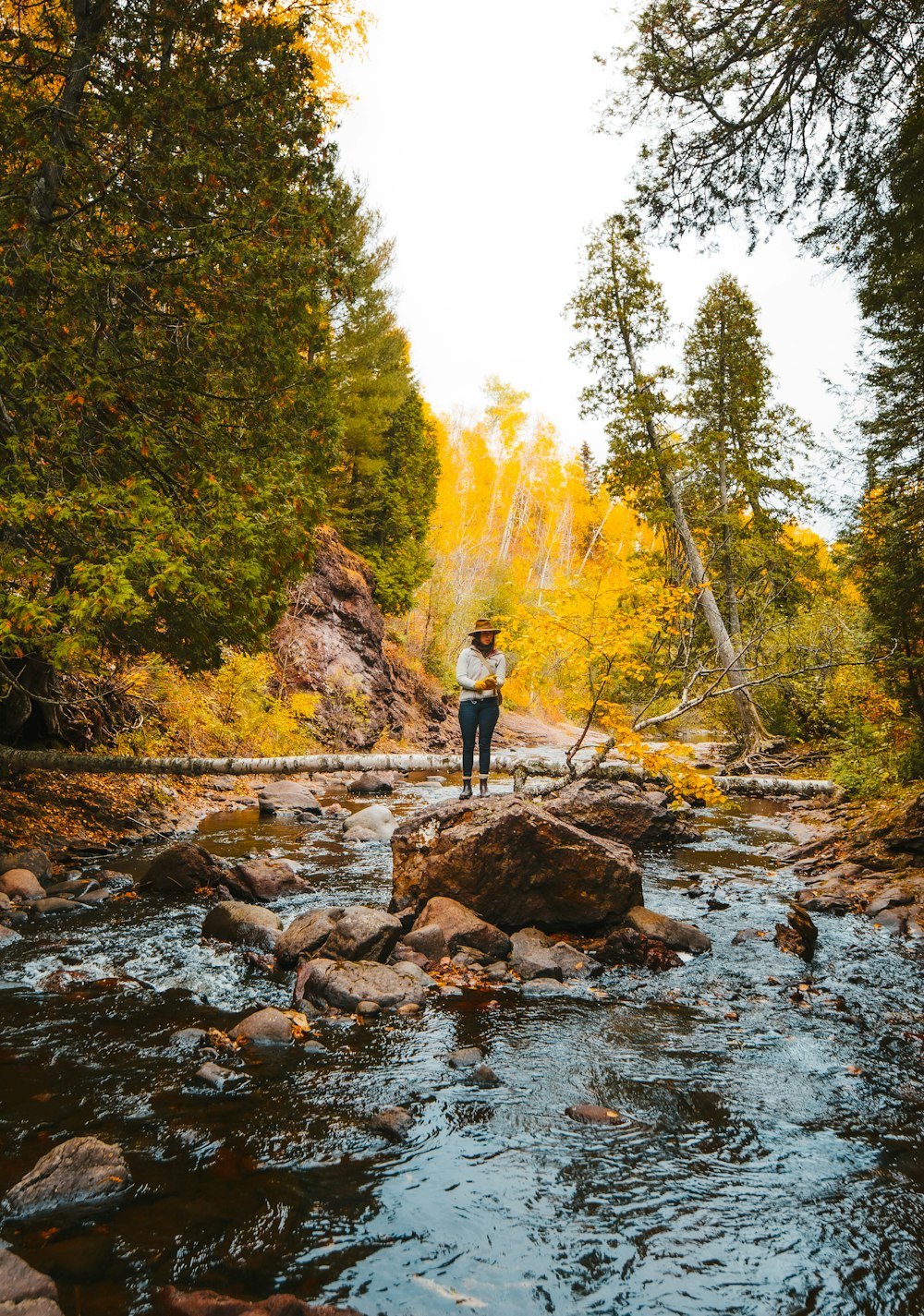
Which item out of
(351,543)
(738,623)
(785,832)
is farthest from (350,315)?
(785,832)

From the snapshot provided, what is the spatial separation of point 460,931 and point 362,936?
90 centimetres

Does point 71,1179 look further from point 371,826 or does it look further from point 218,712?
point 218,712

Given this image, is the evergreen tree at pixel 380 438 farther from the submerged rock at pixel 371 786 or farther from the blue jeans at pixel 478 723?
the blue jeans at pixel 478 723

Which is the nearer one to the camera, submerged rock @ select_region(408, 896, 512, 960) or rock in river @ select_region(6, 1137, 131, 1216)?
rock in river @ select_region(6, 1137, 131, 1216)

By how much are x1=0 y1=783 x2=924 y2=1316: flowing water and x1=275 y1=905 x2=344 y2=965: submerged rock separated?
273 millimetres

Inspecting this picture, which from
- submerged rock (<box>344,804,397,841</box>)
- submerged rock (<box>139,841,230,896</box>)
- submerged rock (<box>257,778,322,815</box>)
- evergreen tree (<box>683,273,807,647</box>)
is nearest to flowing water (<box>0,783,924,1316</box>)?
submerged rock (<box>139,841,230,896</box>)

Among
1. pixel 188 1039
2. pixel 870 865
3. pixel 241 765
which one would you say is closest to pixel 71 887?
pixel 241 765

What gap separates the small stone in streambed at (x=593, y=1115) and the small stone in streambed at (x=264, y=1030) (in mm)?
1773

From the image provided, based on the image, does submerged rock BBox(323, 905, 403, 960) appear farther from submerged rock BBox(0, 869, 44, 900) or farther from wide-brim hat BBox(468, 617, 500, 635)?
wide-brim hat BBox(468, 617, 500, 635)

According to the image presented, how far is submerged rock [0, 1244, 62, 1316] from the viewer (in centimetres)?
216

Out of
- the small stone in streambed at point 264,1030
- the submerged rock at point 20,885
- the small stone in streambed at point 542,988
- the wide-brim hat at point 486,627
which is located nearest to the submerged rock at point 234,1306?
the small stone in streambed at point 264,1030

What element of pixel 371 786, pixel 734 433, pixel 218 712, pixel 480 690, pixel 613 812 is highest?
pixel 734 433

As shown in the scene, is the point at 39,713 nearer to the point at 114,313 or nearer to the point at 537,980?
the point at 114,313

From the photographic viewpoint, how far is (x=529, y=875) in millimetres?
6945
